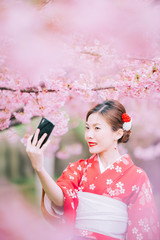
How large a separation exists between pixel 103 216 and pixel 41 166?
453 mm

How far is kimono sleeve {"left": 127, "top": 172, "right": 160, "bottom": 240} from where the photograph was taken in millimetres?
1211

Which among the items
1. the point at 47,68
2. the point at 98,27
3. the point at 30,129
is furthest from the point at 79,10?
the point at 30,129

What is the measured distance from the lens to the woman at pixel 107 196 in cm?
121

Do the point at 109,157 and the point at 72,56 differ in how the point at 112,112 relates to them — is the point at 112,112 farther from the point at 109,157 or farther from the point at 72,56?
the point at 72,56

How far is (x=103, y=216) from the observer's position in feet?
4.03

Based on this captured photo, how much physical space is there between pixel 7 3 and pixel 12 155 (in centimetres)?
95

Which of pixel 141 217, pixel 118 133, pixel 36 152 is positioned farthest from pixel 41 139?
pixel 141 217

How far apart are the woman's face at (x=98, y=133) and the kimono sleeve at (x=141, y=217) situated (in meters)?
0.28

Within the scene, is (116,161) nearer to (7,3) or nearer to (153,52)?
(153,52)

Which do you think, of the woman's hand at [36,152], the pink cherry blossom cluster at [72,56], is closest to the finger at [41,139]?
the woman's hand at [36,152]

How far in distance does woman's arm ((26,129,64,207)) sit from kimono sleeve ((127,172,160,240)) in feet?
1.32

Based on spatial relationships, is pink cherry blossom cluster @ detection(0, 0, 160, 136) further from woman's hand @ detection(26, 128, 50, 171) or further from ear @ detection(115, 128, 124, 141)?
woman's hand @ detection(26, 128, 50, 171)

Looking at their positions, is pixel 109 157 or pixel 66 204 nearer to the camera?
pixel 66 204

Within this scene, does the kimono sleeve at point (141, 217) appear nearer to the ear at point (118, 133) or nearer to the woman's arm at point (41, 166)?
the ear at point (118, 133)
